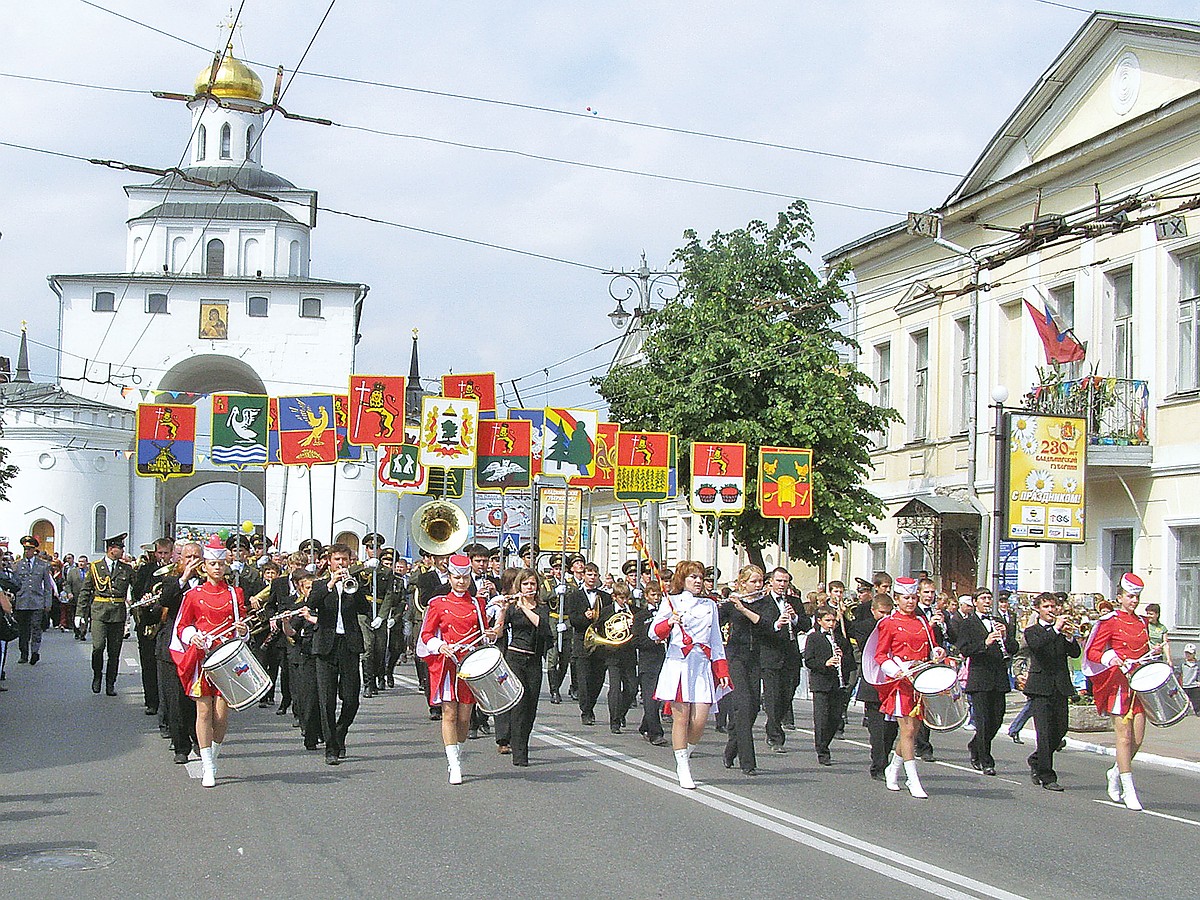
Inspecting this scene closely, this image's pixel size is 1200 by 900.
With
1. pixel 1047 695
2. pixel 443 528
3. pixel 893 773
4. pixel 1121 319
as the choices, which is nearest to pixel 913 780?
pixel 893 773

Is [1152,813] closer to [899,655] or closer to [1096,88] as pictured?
[899,655]

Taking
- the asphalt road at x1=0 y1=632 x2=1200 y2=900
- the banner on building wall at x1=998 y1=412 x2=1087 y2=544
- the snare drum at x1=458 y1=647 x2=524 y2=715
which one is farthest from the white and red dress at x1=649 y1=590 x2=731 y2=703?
the banner on building wall at x1=998 y1=412 x2=1087 y2=544

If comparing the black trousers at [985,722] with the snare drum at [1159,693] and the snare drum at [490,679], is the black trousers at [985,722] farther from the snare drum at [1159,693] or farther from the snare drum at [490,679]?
the snare drum at [490,679]

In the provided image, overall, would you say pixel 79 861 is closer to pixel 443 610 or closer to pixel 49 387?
pixel 443 610

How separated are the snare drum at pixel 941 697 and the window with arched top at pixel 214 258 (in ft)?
225

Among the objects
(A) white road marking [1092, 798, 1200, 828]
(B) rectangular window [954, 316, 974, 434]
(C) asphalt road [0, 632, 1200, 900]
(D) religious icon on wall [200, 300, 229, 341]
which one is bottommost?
(A) white road marking [1092, 798, 1200, 828]

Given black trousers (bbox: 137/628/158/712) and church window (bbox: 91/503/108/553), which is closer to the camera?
black trousers (bbox: 137/628/158/712)

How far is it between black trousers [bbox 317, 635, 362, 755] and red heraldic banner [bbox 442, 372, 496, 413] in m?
14.7

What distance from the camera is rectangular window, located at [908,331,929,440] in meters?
34.4

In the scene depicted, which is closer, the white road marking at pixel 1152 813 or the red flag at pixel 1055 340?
the white road marking at pixel 1152 813

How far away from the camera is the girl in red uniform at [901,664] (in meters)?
12.4

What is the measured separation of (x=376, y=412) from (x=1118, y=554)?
13.0 metres

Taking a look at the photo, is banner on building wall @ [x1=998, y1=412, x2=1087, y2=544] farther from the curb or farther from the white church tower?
the white church tower

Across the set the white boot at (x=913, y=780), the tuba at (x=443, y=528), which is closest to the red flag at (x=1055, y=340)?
the tuba at (x=443, y=528)
